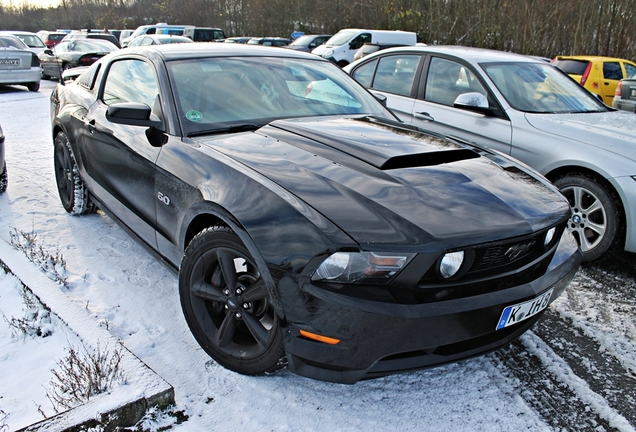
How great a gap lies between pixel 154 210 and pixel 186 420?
1.31m

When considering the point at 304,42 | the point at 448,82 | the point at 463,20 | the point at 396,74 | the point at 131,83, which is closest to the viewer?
the point at 131,83

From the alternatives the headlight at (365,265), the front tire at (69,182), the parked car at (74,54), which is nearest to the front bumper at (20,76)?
the parked car at (74,54)

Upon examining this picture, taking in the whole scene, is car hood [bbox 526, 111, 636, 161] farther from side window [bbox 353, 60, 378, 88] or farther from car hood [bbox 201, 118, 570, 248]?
side window [bbox 353, 60, 378, 88]

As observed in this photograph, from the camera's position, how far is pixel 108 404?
2135mm

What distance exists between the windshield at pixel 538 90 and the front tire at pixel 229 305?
3.40 meters

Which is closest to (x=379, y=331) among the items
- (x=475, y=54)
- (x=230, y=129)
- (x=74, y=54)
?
(x=230, y=129)

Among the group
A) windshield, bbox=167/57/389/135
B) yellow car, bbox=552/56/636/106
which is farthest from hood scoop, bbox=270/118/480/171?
yellow car, bbox=552/56/636/106

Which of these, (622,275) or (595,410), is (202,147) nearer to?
(595,410)

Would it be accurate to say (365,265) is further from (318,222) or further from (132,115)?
(132,115)

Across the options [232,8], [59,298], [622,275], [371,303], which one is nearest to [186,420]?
[371,303]

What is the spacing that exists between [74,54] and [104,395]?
1668 cm

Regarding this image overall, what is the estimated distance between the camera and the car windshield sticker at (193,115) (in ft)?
10.3

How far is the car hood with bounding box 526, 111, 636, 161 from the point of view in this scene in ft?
13.4

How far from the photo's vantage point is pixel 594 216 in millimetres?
4141
